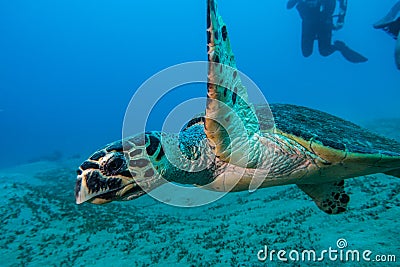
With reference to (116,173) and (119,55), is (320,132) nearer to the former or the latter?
(116,173)

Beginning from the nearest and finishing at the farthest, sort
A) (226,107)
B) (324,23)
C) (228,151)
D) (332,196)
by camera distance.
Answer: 1. (226,107)
2. (228,151)
3. (332,196)
4. (324,23)

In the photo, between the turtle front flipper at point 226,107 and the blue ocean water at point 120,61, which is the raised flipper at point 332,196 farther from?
the blue ocean water at point 120,61

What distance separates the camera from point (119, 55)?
408ft

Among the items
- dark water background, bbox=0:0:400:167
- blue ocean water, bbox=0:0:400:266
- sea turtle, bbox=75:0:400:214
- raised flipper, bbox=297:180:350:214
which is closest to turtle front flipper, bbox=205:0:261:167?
sea turtle, bbox=75:0:400:214

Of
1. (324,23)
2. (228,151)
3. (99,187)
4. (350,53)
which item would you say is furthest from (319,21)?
(99,187)

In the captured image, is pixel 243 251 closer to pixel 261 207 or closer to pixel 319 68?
pixel 261 207

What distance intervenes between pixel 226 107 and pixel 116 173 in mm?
977

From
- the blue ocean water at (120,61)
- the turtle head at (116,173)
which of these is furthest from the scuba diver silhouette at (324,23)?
the blue ocean water at (120,61)

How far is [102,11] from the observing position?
113125 mm

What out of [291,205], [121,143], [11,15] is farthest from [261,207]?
[11,15]

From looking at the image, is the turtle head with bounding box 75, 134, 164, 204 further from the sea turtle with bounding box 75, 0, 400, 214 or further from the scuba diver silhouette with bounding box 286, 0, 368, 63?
the scuba diver silhouette with bounding box 286, 0, 368, 63

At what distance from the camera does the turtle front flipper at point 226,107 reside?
1.87 m

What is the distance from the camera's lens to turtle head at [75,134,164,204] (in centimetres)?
191

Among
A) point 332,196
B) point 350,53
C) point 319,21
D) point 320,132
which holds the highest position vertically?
point 319,21
